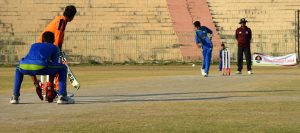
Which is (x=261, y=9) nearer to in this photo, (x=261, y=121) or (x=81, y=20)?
(x=81, y=20)

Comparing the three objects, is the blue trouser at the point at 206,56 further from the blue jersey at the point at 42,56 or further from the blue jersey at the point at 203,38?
the blue jersey at the point at 42,56

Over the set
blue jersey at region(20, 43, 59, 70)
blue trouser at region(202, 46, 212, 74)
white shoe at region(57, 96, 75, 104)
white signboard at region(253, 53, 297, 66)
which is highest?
blue jersey at region(20, 43, 59, 70)

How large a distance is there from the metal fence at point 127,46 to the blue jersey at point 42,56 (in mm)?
26755

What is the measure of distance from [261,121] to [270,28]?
3358 cm

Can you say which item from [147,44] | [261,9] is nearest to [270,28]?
[261,9]

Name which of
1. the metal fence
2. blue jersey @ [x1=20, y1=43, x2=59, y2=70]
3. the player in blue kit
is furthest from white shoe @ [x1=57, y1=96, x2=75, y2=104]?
the metal fence

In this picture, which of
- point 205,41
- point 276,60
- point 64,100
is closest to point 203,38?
point 205,41

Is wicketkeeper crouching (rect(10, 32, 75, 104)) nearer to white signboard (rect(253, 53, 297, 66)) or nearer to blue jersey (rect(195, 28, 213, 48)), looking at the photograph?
blue jersey (rect(195, 28, 213, 48))

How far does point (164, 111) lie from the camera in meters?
12.1

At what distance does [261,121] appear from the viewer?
10648 millimetres

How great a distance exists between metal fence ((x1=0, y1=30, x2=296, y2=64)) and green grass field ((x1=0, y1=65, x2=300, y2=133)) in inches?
882

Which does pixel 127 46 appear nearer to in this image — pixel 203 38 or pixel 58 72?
pixel 203 38

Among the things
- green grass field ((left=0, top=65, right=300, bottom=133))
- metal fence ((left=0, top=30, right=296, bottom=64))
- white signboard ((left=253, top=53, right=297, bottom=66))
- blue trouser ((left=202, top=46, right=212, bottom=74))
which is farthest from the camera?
metal fence ((left=0, top=30, right=296, bottom=64))

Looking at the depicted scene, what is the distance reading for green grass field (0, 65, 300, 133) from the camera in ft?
33.0
